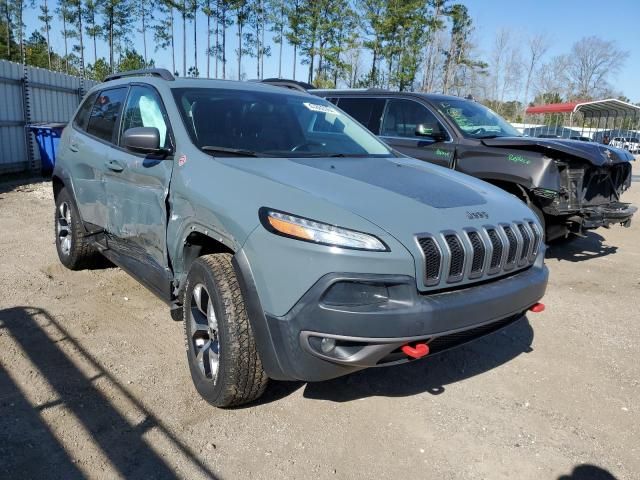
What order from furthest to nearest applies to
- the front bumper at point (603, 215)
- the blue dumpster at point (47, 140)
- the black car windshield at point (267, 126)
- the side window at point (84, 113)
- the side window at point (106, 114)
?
the blue dumpster at point (47, 140) → the front bumper at point (603, 215) → the side window at point (84, 113) → the side window at point (106, 114) → the black car windshield at point (267, 126)

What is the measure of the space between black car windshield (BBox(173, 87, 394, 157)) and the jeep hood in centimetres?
24

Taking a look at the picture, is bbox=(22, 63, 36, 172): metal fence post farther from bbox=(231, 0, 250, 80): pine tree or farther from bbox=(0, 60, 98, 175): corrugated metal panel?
bbox=(231, 0, 250, 80): pine tree

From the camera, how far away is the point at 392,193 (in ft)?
9.00

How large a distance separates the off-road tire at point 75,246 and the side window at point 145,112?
1285mm

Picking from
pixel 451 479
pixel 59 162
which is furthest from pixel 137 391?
pixel 59 162

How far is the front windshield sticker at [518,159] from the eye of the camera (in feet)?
18.3

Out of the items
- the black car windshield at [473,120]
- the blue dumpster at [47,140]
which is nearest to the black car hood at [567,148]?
the black car windshield at [473,120]

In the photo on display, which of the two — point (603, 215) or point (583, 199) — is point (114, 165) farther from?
point (603, 215)

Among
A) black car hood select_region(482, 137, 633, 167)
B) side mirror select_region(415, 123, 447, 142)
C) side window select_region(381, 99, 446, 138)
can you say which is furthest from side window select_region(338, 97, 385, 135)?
black car hood select_region(482, 137, 633, 167)

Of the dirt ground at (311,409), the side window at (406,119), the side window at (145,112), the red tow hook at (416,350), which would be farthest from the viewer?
the side window at (406,119)

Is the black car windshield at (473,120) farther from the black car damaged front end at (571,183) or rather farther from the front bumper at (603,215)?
the front bumper at (603,215)

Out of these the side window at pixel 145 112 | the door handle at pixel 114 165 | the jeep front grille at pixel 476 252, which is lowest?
the jeep front grille at pixel 476 252

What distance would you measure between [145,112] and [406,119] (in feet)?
12.9

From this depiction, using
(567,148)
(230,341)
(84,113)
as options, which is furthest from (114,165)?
(567,148)
